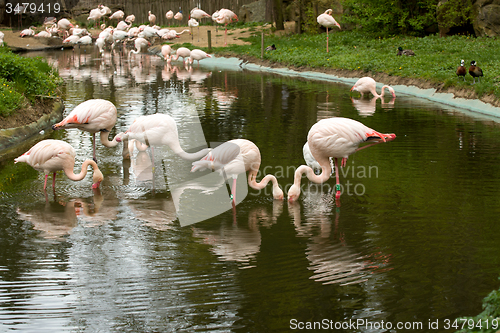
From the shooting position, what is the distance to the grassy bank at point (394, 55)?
13925 millimetres

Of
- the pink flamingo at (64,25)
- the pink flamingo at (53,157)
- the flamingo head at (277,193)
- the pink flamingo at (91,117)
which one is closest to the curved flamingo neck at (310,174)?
the flamingo head at (277,193)

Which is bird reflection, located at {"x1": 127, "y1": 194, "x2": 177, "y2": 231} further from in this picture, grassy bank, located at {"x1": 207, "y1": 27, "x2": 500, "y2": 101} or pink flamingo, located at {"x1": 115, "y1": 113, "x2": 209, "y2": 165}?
grassy bank, located at {"x1": 207, "y1": 27, "x2": 500, "y2": 101}

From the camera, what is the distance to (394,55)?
1845cm

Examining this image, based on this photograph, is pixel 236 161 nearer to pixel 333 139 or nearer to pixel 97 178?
pixel 333 139

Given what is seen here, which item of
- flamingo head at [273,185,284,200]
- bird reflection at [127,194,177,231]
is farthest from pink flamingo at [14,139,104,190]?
flamingo head at [273,185,284,200]

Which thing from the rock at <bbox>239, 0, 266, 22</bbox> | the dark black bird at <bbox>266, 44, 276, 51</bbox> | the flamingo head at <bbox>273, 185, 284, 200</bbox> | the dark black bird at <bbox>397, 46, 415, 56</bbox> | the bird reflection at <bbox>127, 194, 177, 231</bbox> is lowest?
the bird reflection at <bbox>127, 194, 177, 231</bbox>

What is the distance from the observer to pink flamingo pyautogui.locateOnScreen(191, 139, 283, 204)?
21.3ft

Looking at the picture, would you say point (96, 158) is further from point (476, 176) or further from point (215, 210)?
point (476, 176)

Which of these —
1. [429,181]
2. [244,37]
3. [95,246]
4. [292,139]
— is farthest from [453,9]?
[95,246]

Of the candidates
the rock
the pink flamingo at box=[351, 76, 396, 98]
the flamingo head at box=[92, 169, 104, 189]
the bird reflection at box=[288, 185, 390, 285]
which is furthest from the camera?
the rock

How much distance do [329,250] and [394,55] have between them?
14.8 m

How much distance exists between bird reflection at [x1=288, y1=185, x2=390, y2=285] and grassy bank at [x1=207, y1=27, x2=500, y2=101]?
7464 millimetres

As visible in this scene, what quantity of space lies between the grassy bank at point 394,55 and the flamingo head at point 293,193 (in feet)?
24.3

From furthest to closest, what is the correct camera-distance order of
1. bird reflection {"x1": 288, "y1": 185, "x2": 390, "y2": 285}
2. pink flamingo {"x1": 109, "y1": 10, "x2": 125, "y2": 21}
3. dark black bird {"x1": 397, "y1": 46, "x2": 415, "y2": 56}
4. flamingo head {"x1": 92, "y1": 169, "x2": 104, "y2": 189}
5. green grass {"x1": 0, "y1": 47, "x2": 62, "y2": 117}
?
1. pink flamingo {"x1": 109, "y1": 10, "x2": 125, "y2": 21}
2. dark black bird {"x1": 397, "y1": 46, "x2": 415, "y2": 56}
3. green grass {"x1": 0, "y1": 47, "x2": 62, "y2": 117}
4. flamingo head {"x1": 92, "y1": 169, "x2": 104, "y2": 189}
5. bird reflection {"x1": 288, "y1": 185, "x2": 390, "y2": 285}
